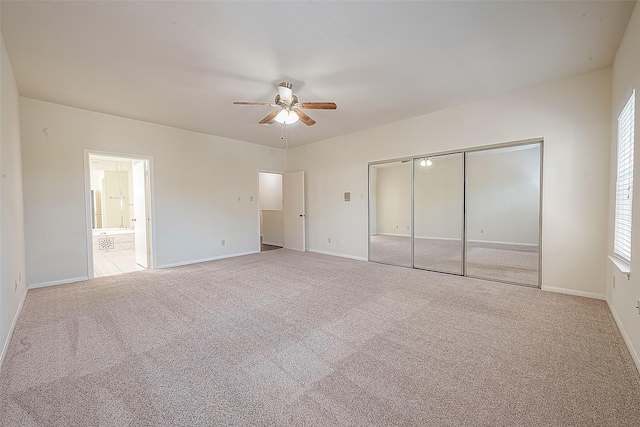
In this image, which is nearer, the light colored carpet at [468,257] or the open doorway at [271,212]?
the light colored carpet at [468,257]

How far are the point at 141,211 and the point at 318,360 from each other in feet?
15.7

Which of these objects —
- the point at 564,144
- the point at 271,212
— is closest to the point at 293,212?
the point at 271,212

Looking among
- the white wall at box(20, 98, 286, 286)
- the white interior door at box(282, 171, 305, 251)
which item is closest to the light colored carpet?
the white interior door at box(282, 171, 305, 251)

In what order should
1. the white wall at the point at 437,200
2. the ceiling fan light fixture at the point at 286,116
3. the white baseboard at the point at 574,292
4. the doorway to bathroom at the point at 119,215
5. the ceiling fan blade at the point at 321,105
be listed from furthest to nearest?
1. the doorway to bathroom at the point at 119,215
2. the white wall at the point at 437,200
3. the ceiling fan light fixture at the point at 286,116
4. the white baseboard at the point at 574,292
5. the ceiling fan blade at the point at 321,105

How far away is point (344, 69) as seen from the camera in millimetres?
2994

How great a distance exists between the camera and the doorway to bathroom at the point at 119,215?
5.02 m

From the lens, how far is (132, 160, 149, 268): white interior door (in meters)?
5.03

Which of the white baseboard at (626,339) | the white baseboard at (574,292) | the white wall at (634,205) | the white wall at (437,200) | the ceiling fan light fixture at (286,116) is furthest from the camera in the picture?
the white wall at (437,200)

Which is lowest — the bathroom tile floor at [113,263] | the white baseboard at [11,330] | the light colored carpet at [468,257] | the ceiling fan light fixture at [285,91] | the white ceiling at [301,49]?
the bathroom tile floor at [113,263]

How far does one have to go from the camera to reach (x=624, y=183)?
258 cm

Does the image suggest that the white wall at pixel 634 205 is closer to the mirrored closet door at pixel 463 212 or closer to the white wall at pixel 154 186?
the mirrored closet door at pixel 463 212

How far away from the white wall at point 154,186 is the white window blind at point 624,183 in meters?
5.96

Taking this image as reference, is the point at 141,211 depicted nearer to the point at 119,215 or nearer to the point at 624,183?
the point at 119,215

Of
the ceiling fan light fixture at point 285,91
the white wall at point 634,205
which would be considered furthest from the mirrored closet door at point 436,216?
the ceiling fan light fixture at point 285,91
